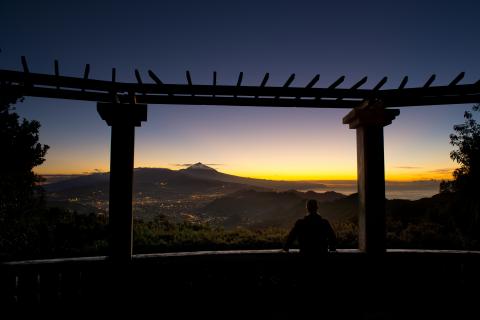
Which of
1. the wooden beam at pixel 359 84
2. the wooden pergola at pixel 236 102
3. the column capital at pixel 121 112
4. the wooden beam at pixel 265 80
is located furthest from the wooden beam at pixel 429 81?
the column capital at pixel 121 112

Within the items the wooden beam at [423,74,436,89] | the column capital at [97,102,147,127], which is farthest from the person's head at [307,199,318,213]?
the column capital at [97,102,147,127]

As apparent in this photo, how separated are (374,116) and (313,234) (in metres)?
2.17

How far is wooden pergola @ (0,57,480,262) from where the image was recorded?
475cm

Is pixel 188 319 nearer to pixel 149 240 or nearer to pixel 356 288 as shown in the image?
pixel 356 288

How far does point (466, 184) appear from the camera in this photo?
58.4 ft

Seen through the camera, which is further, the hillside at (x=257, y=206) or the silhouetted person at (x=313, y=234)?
the hillside at (x=257, y=206)

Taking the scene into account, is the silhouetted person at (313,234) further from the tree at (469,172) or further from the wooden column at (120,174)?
the tree at (469,172)

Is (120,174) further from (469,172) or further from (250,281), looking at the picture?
(469,172)

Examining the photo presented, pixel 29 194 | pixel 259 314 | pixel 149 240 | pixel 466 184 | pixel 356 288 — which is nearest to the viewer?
pixel 259 314

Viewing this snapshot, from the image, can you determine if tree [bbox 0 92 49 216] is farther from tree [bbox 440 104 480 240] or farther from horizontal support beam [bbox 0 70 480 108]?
tree [bbox 440 104 480 240]

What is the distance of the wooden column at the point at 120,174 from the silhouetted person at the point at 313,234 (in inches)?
98.1

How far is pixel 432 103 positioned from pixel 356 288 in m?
3.26

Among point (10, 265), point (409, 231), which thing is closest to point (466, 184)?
point (409, 231)

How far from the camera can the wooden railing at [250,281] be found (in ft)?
15.6
